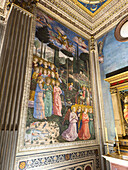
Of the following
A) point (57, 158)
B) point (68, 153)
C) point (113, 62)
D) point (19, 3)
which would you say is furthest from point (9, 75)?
point (113, 62)

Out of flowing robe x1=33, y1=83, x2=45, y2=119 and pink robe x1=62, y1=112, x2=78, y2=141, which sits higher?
flowing robe x1=33, y1=83, x2=45, y2=119

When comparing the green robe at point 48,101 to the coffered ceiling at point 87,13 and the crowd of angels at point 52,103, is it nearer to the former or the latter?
the crowd of angels at point 52,103

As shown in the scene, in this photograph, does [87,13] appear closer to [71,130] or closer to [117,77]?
[117,77]

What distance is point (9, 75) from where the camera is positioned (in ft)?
10.4

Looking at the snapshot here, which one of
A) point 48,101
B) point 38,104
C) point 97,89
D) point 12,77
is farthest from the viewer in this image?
point 97,89

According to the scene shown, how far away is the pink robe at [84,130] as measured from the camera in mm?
4996

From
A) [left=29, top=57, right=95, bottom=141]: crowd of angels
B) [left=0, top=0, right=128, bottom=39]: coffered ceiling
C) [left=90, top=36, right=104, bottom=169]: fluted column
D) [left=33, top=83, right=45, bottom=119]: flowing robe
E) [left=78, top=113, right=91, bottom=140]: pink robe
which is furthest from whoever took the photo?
[left=0, top=0, right=128, bottom=39]: coffered ceiling

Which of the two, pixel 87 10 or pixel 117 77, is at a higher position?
pixel 87 10

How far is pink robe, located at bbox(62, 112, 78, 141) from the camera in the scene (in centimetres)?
450

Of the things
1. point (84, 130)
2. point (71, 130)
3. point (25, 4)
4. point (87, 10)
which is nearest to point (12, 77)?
point (25, 4)

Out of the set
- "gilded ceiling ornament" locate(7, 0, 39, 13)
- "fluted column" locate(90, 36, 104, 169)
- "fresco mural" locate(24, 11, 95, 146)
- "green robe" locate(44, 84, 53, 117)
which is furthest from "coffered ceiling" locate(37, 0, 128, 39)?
"green robe" locate(44, 84, 53, 117)

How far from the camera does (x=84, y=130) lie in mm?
5152

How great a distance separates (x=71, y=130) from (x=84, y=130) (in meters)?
0.73

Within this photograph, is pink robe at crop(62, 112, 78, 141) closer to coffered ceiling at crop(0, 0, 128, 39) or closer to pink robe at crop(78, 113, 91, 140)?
pink robe at crop(78, 113, 91, 140)
